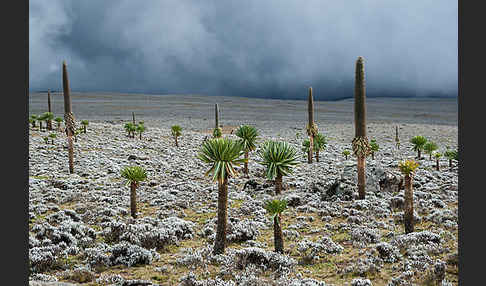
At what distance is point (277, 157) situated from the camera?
19.9m

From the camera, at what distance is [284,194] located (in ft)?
78.2

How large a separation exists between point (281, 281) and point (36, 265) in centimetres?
853

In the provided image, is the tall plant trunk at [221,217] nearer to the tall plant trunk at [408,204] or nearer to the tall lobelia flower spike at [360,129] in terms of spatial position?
the tall plant trunk at [408,204]

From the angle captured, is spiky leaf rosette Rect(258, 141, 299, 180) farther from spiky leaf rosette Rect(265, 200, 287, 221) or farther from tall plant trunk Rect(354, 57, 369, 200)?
spiky leaf rosette Rect(265, 200, 287, 221)

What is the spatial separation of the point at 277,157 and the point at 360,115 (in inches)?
245

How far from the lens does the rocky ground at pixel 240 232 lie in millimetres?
10773

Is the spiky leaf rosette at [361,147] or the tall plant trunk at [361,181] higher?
the spiky leaf rosette at [361,147]

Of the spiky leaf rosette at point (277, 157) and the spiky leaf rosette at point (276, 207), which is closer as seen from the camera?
the spiky leaf rosette at point (276, 207)

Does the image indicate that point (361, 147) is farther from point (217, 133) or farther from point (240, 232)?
point (217, 133)

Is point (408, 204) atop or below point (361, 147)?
below

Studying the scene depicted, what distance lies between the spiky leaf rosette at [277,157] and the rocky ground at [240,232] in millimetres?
2515

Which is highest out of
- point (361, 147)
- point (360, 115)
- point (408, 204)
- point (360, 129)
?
point (360, 115)

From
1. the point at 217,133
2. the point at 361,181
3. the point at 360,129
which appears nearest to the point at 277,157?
the point at 360,129

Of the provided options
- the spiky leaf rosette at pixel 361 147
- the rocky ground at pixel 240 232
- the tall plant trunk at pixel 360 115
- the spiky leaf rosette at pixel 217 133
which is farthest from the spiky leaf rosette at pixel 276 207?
the spiky leaf rosette at pixel 217 133
